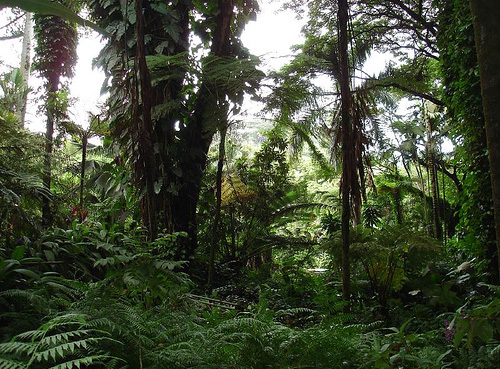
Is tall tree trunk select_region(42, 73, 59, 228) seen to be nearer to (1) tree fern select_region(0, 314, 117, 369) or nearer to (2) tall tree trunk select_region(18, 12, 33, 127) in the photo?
(2) tall tree trunk select_region(18, 12, 33, 127)

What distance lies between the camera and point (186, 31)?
5469 millimetres

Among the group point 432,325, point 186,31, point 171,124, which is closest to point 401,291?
point 432,325

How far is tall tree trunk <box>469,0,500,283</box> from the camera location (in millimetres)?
1565

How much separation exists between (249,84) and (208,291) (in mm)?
2486

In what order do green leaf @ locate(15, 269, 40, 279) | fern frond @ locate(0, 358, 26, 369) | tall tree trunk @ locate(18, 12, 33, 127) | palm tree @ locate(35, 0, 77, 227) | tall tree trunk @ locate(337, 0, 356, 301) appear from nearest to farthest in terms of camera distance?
fern frond @ locate(0, 358, 26, 369), green leaf @ locate(15, 269, 40, 279), tall tree trunk @ locate(337, 0, 356, 301), palm tree @ locate(35, 0, 77, 227), tall tree trunk @ locate(18, 12, 33, 127)

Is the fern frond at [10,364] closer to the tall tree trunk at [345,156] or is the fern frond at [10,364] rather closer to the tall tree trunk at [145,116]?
the tall tree trunk at [145,116]

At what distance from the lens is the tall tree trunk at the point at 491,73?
1.57 metres

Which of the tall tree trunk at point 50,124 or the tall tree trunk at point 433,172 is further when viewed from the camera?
the tall tree trunk at point 433,172

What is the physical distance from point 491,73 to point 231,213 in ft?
16.5

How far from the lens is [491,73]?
158 centimetres

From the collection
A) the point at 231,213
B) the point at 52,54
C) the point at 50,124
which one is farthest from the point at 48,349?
the point at 52,54

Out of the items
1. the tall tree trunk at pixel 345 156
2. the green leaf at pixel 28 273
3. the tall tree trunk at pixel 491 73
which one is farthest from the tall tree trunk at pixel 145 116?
the tall tree trunk at pixel 491 73

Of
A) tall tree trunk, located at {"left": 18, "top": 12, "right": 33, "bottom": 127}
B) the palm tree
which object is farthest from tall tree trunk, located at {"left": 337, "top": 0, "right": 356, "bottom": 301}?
tall tree trunk, located at {"left": 18, "top": 12, "right": 33, "bottom": 127}

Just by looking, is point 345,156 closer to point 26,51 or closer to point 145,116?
point 145,116
